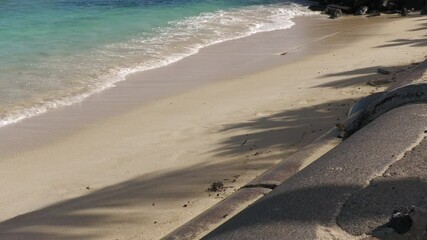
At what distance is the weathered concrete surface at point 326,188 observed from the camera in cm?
296

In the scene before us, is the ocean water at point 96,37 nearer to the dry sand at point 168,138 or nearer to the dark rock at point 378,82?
the dry sand at point 168,138

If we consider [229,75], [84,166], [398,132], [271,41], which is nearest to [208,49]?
[271,41]

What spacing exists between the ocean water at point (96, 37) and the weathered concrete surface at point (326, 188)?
713 cm

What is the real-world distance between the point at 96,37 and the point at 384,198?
1627 cm

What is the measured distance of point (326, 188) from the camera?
3.29m

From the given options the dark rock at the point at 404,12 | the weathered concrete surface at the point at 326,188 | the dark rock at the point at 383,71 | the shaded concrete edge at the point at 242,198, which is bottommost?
the dark rock at the point at 404,12

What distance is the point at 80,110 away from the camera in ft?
35.3

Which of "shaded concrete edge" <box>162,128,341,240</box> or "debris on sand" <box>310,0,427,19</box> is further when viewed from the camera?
"debris on sand" <box>310,0,427,19</box>

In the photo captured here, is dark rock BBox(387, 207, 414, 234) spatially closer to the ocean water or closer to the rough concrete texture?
the rough concrete texture

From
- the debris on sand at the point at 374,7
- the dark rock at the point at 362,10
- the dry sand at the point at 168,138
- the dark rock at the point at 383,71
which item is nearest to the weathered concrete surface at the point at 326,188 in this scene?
the dry sand at the point at 168,138

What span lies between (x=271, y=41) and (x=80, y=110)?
26.2 ft

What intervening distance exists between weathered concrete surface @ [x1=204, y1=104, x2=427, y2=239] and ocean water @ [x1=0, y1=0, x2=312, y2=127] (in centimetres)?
713

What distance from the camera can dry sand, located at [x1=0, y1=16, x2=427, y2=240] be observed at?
6082mm

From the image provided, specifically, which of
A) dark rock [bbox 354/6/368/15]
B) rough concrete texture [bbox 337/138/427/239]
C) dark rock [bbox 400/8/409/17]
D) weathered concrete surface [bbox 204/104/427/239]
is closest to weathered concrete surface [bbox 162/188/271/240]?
weathered concrete surface [bbox 204/104/427/239]
